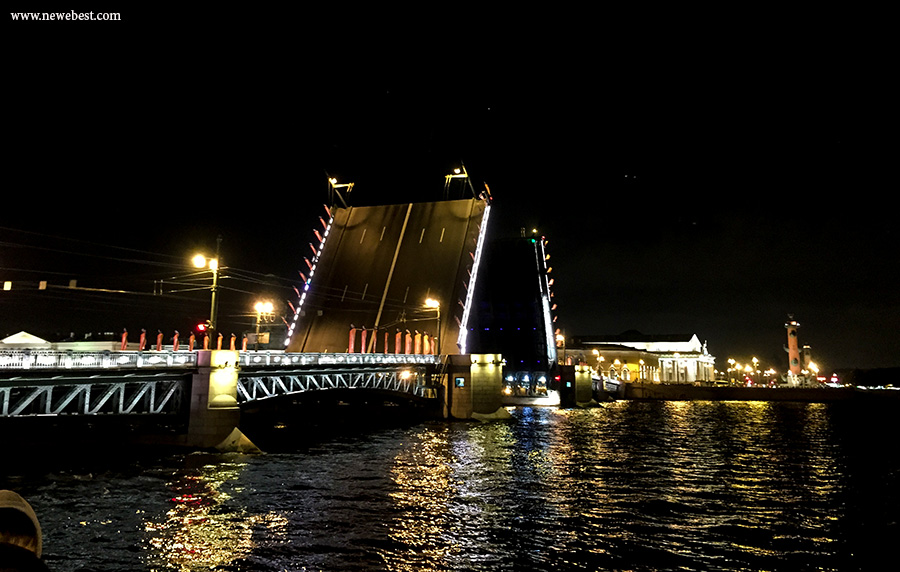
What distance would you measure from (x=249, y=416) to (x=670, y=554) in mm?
32148

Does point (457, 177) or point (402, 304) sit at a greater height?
point (457, 177)

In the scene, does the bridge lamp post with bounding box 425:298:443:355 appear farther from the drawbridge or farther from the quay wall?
the quay wall

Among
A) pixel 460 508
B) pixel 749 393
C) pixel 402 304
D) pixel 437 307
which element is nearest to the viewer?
pixel 460 508

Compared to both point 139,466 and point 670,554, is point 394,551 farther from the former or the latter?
point 139,466

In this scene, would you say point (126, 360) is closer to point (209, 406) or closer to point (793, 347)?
point (209, 406)

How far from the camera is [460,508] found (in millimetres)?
14664

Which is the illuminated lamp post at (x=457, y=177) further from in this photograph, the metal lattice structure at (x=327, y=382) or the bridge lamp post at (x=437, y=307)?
the metal lattice structure at (x=327, y=382)

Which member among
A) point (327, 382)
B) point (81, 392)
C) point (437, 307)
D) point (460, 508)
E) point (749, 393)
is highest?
point (437, 307)

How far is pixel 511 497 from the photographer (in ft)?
53.2

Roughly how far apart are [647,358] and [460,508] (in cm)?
10979

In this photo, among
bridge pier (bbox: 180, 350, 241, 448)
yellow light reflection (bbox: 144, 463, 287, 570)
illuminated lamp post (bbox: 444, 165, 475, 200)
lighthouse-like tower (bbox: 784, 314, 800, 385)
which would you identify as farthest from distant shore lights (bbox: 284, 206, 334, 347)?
lighthouse-like tower (bbox: 784, 314, 800, 385)

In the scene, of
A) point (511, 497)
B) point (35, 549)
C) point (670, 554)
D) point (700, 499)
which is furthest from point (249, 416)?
point (35, 549)

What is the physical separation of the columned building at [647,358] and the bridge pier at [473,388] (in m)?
53.1

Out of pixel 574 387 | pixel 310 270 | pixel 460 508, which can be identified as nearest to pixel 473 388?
pixel 310 270
